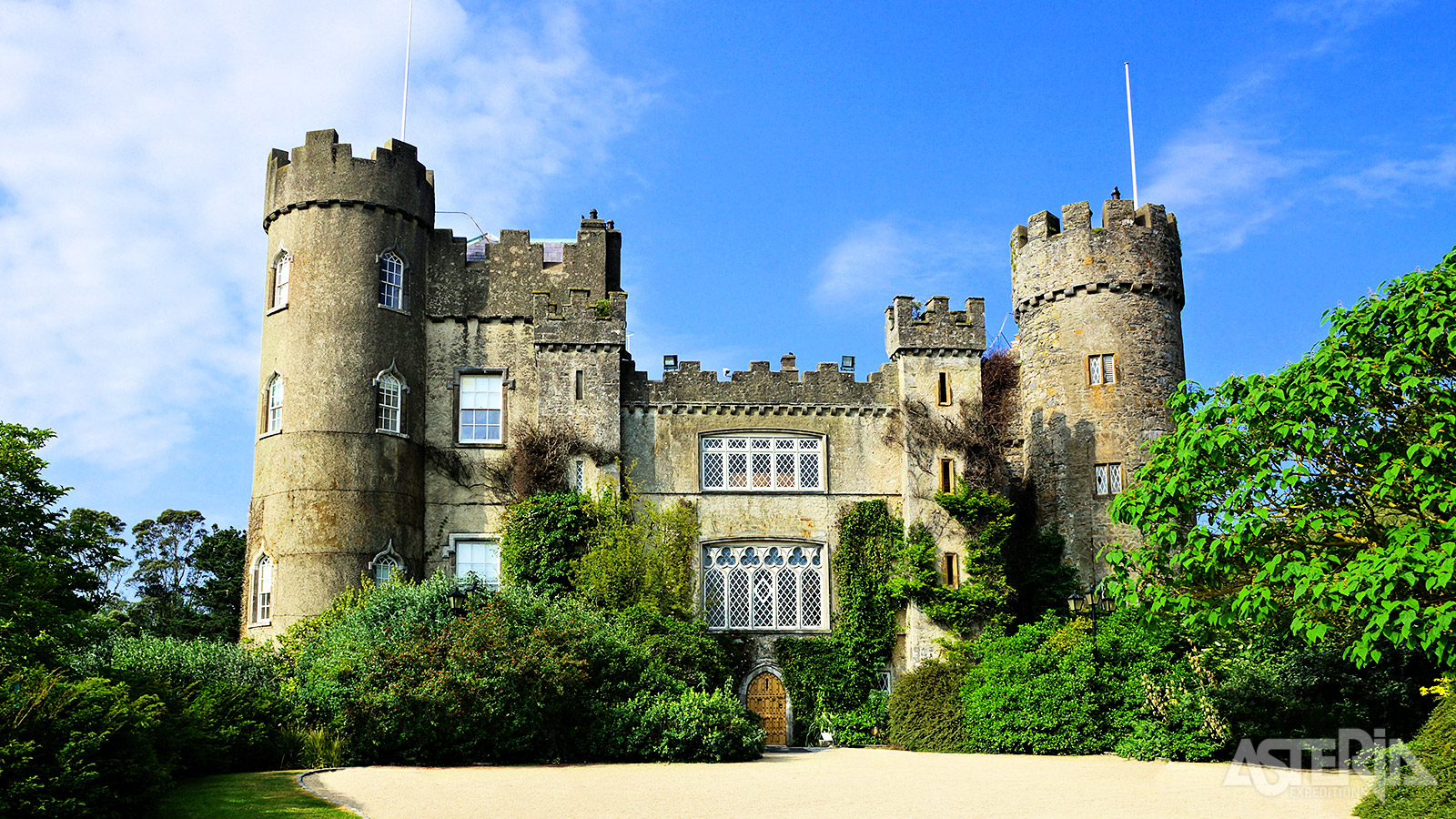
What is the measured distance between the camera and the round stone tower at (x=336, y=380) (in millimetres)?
26469

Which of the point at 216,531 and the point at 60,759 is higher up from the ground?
the point at 216,531

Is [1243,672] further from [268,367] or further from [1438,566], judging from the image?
[268,367]

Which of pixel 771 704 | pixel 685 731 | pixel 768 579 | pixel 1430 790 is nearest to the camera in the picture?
pixel 1430 790

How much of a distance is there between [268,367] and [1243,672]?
2223 centimetres

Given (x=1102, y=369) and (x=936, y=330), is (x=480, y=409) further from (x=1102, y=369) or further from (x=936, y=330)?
(x=1102, y=369)

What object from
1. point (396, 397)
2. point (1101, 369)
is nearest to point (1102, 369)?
point (1101, 369)

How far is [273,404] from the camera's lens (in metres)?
28.0

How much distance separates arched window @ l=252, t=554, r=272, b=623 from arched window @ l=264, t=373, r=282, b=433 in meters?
3.10

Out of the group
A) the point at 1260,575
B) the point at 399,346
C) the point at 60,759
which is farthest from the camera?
the point at 399,346

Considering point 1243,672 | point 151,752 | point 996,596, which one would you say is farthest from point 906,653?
point 151,752

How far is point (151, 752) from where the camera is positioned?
42.8 feet

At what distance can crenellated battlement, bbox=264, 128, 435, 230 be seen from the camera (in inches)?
1113

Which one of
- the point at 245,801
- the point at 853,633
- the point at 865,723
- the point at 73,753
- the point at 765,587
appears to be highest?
the point at 765,587

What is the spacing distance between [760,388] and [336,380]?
10331 millimetres
